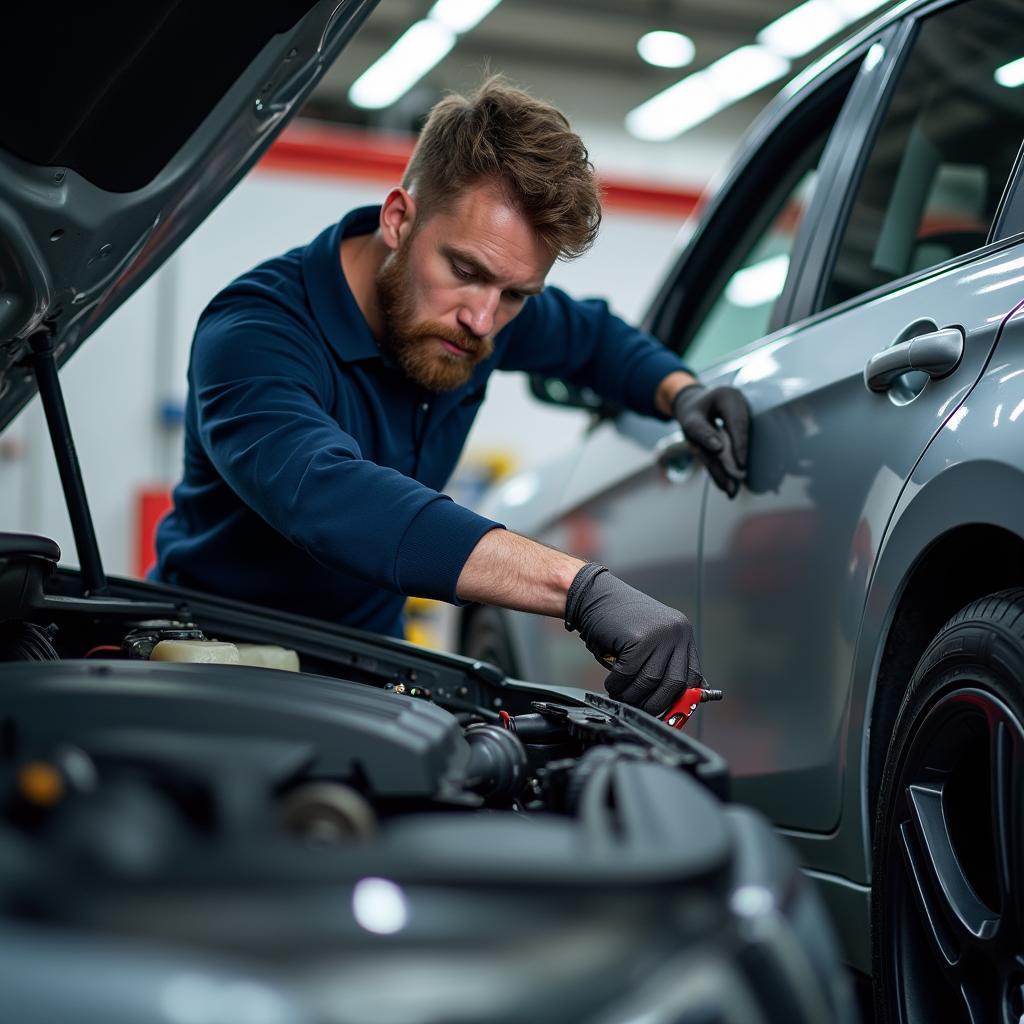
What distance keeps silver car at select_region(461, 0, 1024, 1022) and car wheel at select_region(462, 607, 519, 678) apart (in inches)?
17.0

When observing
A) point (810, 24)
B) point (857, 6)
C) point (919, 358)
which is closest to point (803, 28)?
point (810, 24)

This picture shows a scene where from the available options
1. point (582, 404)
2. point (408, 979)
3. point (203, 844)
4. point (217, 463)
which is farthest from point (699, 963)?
point (582, 404)

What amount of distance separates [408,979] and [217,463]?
1.24 meters

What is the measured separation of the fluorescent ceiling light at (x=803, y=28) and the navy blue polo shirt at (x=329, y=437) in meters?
6.38

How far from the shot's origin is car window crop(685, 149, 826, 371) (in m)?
2.42

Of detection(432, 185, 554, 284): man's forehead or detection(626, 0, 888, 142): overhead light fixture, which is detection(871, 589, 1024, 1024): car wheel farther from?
detection(626, 0, 888, 142): overhead light fixture

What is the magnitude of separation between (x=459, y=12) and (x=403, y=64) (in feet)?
3.81

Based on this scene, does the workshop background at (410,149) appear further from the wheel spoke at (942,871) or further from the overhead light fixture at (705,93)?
the wheel spoke at (942,871)

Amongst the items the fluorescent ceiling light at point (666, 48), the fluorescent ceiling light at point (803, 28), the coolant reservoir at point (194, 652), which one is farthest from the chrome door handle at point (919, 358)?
the fluorescent ceiling light at point (666, 48)

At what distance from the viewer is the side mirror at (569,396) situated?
268 cm

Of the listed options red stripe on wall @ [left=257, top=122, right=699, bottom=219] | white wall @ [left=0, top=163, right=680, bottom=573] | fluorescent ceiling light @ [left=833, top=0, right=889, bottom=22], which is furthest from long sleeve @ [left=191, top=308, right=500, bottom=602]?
fluorescent ceiling light @ [left=833, top=0, right=889, bottom=22]

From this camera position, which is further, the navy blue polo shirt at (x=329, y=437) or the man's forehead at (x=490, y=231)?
the man's forehead at (x=490, y=231)

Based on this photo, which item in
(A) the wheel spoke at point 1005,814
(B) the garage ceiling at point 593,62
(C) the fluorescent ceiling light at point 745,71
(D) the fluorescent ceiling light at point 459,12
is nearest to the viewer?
(A) the wheel spoke at point 1005,814

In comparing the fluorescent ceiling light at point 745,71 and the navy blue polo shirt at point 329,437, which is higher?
the fluorescent ceiling light at point 745,71
